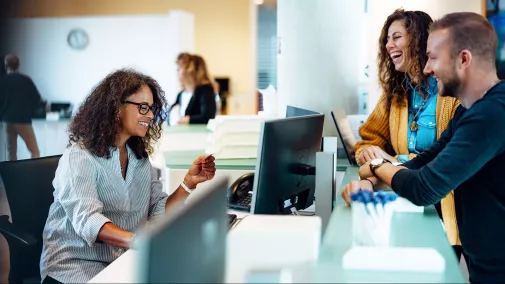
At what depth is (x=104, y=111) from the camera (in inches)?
99.0

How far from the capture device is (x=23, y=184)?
109 inches

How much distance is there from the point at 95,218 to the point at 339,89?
215 centimetres

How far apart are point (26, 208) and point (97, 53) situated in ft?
24.7

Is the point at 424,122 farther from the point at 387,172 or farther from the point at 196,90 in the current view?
the point at 196,90

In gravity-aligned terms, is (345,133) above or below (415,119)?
below

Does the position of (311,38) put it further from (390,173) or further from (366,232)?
(366,232)

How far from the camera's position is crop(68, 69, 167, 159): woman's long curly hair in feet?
8.18

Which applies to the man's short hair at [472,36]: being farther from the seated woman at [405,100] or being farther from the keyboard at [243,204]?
the keyboard at [243,204]

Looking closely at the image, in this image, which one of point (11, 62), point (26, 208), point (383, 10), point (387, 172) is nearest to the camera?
point (387, 172)

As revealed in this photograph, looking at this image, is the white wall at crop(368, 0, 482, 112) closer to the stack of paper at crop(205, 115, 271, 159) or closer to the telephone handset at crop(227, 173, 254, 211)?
the stack of paper at crop(205, 115, 271, 159)

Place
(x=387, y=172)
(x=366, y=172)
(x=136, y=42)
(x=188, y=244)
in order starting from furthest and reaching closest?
(x=136, y=42) → (x=366, y=172) → (x=387, y=172) → (x=188, y=244)

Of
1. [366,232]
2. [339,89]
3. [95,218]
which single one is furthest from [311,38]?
[366,232]

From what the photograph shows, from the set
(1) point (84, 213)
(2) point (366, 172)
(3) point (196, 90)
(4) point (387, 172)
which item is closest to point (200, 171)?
(1) point (84, 213)

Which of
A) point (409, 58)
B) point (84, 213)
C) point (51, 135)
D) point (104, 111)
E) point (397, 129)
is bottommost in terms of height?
point (51, 135)
